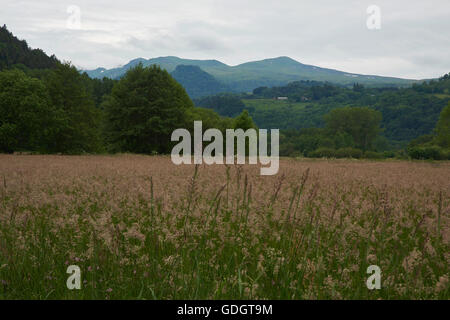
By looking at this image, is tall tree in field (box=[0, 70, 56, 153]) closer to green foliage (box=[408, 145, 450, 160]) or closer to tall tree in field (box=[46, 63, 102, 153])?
tall tree in field (box=[46, 63, 102, 153])

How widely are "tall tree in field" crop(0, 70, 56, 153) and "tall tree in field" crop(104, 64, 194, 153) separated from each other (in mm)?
6850

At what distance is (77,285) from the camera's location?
8.69ft

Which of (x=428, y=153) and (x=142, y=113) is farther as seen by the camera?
(x=142, y=113)

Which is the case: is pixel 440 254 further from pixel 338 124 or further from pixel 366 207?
pixel 338 124

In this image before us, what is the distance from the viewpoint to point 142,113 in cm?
3616

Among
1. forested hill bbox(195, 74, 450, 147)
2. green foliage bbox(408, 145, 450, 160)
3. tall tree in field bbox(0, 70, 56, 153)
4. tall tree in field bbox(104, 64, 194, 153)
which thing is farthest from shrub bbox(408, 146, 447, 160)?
forested hill bbox(195, 74, 450, 147)

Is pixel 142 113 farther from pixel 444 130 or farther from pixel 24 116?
pixel 444 130

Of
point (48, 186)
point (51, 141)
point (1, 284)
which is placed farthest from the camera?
point (51, 141)

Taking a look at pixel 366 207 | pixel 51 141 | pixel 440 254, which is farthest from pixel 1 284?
pixel 51 141

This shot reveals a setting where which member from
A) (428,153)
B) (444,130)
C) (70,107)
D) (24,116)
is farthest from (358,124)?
(24,116)

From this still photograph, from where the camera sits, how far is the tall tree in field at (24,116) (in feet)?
100

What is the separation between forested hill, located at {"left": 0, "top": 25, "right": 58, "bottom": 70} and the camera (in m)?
99.5

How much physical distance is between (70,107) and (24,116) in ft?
15.0
